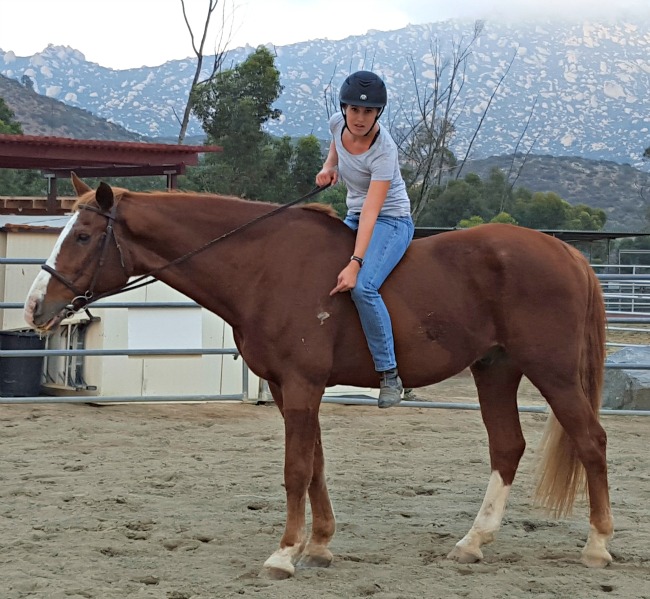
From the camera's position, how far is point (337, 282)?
11.5ft

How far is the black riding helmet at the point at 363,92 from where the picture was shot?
11.3 feet

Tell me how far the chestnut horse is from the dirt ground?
228mm

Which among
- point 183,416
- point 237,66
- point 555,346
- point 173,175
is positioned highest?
point 237,66

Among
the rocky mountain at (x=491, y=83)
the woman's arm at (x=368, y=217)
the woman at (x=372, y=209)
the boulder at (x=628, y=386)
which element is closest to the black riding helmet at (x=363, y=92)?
the woman at (x=372, y=209)

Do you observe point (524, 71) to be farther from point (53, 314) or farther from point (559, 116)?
point (53, 314)

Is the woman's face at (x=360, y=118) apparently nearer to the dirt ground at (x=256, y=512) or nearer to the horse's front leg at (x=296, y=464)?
the horse's front leg at (x=296, y=464)

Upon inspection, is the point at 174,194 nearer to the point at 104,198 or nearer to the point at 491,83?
the point at 104,198

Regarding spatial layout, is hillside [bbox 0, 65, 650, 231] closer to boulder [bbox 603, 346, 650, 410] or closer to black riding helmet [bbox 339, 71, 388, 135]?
boulder [bbox 603, 346, 650, 410]

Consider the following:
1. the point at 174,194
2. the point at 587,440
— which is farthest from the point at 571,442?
the point at 174,194

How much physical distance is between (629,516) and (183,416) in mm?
4046

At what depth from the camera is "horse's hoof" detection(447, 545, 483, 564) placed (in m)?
3.63

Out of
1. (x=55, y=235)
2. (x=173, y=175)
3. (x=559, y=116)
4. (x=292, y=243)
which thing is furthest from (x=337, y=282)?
(x=559, y=116)

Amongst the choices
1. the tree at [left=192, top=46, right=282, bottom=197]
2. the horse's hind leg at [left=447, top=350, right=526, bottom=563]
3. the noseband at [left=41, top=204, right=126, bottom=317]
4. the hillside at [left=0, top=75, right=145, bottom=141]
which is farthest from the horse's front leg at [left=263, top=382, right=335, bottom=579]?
the hillside at [left=0, top=75, right=145, bottom=141]

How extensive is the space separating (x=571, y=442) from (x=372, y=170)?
1509 millimetres
